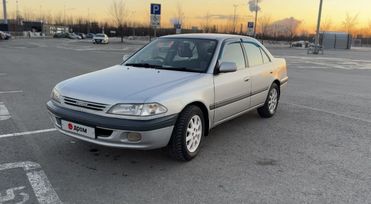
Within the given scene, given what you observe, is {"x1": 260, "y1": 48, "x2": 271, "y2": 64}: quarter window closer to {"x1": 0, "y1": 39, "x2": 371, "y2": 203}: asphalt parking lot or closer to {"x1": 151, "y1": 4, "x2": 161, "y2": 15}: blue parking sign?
{"x1": 0, "y1": 39, "x2": 371, "y2": 203}: asphalt parking lot

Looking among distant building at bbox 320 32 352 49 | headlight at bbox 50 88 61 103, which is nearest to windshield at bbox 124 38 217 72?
headlight at bbox 50 88 61 103

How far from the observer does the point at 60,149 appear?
15.6 feet

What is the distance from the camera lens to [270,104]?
22.5 ft

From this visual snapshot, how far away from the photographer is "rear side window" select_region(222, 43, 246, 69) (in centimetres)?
536

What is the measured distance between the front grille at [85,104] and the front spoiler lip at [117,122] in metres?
0.08

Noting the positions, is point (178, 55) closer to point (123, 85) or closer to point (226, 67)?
point (226, 67)

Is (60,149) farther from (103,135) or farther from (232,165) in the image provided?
(232,165)

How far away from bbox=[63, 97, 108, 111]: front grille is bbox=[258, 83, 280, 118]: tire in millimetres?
3621

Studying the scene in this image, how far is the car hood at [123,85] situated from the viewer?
13.1ft

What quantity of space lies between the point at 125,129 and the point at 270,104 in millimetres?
3778

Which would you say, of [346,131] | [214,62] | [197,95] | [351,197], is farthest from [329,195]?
[346,131]

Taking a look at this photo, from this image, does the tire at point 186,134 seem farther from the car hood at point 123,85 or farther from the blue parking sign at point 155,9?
the blue parking sign at point 155,9

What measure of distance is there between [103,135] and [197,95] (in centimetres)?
125

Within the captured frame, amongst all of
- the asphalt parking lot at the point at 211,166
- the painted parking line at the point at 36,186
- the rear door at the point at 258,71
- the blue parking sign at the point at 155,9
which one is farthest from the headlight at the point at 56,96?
the blue parking sign at the point at 155,9
